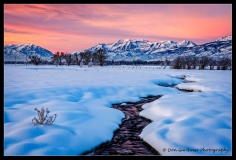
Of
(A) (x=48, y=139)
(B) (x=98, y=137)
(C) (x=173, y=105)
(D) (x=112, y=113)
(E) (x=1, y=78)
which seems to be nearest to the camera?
(E) (x=1, y=78)

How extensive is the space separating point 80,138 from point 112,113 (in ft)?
11.1

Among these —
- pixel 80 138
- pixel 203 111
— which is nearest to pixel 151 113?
pixel 203 111

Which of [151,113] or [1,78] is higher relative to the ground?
[1,78]

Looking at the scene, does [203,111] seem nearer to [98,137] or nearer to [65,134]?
[98,137]

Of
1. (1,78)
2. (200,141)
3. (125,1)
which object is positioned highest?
(125,1)

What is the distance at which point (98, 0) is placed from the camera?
4.39m

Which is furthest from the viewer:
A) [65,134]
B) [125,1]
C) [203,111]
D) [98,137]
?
[203,111]

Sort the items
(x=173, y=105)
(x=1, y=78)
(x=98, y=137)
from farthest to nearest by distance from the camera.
A: (x=173, y=105) → (x=98, y=137) → (x=1, y=78)

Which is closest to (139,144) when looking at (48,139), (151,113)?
(48,139)

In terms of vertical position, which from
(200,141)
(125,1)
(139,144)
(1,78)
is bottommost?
(139,144)

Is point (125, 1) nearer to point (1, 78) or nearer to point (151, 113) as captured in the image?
point (1, 78)

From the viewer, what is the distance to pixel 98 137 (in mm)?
6453

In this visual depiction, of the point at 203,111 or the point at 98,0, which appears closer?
the point at 98,0

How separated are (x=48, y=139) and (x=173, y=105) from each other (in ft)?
21.6
